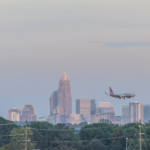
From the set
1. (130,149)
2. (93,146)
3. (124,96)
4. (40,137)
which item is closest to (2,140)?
(40,137)

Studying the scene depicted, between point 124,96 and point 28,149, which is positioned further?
point 28,149

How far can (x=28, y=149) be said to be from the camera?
164875 millimetres

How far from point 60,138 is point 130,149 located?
70.9 ft

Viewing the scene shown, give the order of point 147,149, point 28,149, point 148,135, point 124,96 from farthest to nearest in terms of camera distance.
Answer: point 148,135
point 147,149
point 28,149
point 124,96

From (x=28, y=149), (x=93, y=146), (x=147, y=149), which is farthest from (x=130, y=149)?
(x=28, y=149)

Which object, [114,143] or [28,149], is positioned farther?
[114,143]

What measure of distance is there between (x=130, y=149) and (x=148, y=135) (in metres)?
12.4

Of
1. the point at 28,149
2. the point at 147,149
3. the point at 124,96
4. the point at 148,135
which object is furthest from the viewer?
the point at 148,135

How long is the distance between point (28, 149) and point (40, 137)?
111ft

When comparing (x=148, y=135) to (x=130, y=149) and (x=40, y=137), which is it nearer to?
(x=130, y=149)

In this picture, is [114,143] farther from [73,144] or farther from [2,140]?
[2,140]

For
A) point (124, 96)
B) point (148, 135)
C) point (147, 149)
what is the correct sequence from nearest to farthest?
point (124, 96) < point (147, 149) < point (148, 135)

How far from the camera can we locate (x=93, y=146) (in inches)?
7741

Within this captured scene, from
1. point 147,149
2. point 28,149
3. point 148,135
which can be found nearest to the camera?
point 28,149
